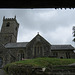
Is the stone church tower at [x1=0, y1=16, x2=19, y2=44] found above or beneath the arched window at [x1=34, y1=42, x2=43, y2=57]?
above

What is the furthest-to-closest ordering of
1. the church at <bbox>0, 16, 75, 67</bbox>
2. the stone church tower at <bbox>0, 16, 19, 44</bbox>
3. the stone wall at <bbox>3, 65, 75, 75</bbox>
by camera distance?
1. the stone church tower at <bbox>0, 16, 19, 44</bbox>
2. the church at <bbox>0, 16, 75, 67</bbox>
3. the stone wall at <bbox>3, 65, 75, 75</bbox>

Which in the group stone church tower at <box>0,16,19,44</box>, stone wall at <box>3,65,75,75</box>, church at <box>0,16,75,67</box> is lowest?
stone wall at <box>3,65,75,75</box>

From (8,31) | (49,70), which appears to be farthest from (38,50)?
(8,31)

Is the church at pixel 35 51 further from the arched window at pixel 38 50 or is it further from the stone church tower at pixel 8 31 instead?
the stone church tower at pixel 8 31

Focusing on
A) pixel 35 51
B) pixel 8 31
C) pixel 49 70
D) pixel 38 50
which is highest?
pixel 8 31

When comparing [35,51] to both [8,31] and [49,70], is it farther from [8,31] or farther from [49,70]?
[8,31]

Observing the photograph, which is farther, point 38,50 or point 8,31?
point 8,31

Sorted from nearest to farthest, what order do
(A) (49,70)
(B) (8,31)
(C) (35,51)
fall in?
(A) (49,70) → (C) (35,51) → (B) (8,31)

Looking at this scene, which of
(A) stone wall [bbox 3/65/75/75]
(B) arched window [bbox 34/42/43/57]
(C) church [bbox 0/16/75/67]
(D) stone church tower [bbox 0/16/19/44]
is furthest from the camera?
(D) stone church tower [bbox 0/16/19/44]

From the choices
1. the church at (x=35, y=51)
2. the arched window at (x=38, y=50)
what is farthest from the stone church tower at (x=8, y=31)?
the arched window at (x=38, y=50)

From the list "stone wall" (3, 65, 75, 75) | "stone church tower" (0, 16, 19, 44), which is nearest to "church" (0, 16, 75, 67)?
"stone church tower" (0, 16, 19, 44)

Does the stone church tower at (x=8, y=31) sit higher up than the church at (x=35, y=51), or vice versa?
the stone church tower at (x=8, y=31)

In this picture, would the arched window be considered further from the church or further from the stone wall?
the stone wall

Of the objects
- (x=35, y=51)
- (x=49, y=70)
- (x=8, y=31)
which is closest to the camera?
(x=49, y=70)
